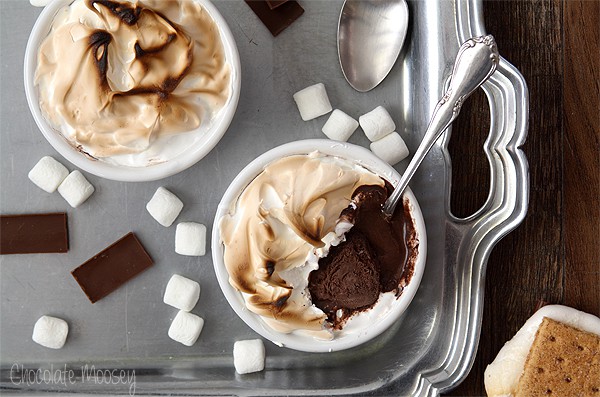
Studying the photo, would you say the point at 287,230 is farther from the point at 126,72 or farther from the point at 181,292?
the point at 126,72

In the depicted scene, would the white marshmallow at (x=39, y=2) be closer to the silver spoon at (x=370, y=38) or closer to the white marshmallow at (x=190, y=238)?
the white marshmallow at (x=190, y=238)

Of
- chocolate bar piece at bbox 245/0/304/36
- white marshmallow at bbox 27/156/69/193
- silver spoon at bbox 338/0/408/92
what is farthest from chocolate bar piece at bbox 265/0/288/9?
white marshmallow at bbox 27/156/69/193

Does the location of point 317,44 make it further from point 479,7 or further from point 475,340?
point 475,340

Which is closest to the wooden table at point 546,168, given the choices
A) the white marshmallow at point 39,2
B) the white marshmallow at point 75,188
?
the white marshmallow at point 75,188

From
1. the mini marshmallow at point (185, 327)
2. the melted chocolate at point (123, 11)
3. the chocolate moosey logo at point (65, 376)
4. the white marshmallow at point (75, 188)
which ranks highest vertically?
the melted chocolate at point (123, 11)

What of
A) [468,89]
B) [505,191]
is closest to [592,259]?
[505,191]

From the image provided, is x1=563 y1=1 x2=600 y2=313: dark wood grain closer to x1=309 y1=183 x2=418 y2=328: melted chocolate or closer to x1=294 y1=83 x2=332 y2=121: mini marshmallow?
x1=309 y1=183 x2=418 y2=328: melted chocolate

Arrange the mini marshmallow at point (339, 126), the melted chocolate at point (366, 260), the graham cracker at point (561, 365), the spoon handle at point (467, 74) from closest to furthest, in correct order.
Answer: the spoon handle at point (467, 74) < the melted chocolate at point (366, 260) < the graham cracker at point (561, 365) < the mini marshmallow at point (339, 126)
